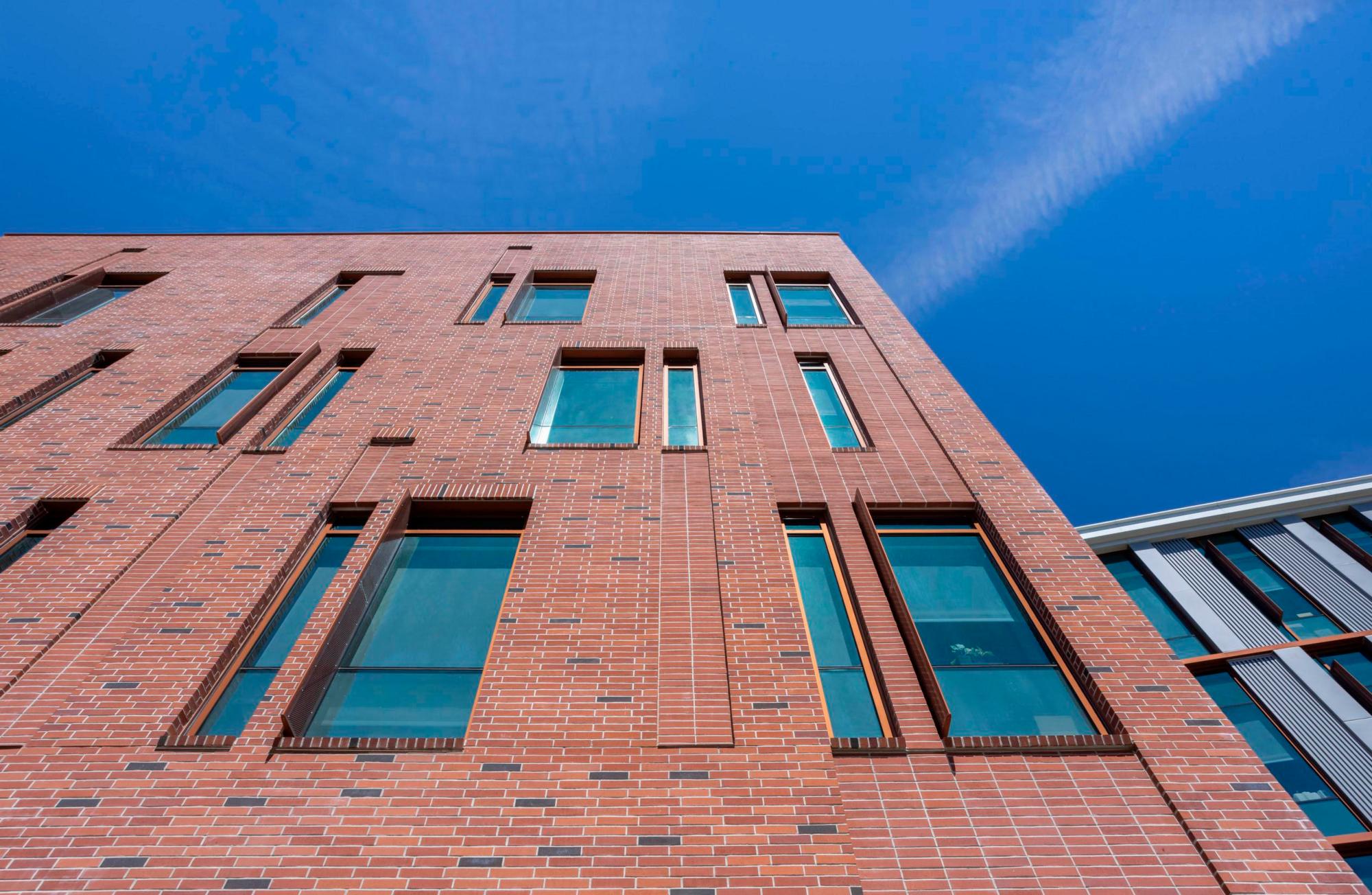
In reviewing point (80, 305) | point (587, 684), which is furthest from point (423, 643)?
point (80, 305)

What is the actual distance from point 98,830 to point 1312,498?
18220 millimetres

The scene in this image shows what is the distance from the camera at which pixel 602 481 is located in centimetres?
840

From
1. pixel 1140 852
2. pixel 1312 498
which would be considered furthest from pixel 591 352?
pixel 1312 498

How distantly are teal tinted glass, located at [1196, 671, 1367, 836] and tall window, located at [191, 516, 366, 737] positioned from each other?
37.6 ft

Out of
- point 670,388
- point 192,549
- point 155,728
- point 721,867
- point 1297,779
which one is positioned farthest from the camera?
point 670,388

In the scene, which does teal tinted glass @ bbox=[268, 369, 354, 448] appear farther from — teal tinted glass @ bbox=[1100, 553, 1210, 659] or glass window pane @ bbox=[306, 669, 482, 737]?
teal tinted glass @ bbox=[1100, 553, 1210, 659]

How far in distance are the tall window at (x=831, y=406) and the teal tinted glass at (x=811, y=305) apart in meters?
1.65

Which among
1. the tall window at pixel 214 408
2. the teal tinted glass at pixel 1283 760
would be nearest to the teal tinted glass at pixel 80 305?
the tall window at pixel 214 408

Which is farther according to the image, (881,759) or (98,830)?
(881,759)

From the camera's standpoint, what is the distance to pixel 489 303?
46.7 feet

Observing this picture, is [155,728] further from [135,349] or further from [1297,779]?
[1297,779]

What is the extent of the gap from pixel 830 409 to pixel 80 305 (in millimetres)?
17495

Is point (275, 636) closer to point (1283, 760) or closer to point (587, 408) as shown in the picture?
point (587, 408)

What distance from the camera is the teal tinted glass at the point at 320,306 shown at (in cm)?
1374
